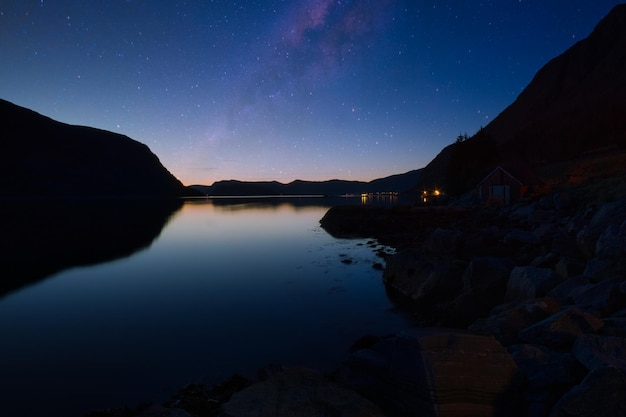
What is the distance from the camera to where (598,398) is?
3.50 metres

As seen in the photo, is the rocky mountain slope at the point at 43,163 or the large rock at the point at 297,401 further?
the rocky mountain slope at the point at 43,163

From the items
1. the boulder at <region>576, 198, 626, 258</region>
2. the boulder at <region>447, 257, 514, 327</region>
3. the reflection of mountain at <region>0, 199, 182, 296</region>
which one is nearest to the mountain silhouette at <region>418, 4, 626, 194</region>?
the boulder at <region>576, 198, 626, 258</region>

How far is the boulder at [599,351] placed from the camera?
4000 millimetres

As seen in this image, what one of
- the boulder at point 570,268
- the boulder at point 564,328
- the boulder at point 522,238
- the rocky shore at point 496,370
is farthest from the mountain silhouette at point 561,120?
the boulder at point 564,328

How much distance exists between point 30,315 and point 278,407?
564 inches

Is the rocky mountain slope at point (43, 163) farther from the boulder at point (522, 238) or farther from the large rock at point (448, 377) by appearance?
the large rock at point (448, 377)

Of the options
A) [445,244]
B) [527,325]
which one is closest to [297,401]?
[527,325]

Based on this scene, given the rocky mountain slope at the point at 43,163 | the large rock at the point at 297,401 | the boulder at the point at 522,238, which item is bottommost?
the large rock at the point at 297,401

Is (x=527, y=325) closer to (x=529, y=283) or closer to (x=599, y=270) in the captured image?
(x=529, y=283)

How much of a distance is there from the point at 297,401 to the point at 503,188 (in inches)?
1817

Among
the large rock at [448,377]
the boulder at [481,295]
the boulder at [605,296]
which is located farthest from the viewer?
the boulder at [481,295]

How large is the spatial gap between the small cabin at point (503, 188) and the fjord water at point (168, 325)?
28664mm

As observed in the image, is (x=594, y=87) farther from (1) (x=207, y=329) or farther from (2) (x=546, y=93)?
(1) (x=207, y=329)

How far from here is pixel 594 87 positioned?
119m
